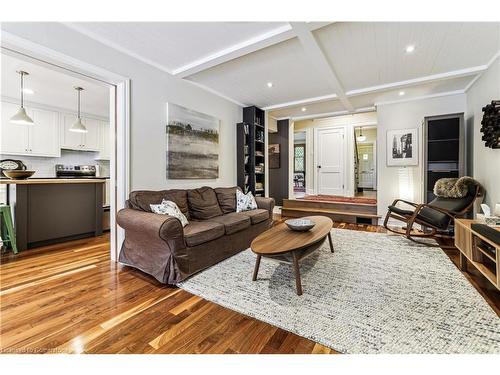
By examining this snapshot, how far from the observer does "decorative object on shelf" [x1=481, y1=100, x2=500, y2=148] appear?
2.72 meters

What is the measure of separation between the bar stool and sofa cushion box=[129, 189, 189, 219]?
1.73 metres

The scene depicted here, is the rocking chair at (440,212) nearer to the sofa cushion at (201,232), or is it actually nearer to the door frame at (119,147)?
the sofa cushion at (201,232)

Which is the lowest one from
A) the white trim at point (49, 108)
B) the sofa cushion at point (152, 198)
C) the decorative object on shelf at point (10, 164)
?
the sofa cushion at point (152, 198)

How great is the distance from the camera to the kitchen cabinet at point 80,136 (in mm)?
5055

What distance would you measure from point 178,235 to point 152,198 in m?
0.85

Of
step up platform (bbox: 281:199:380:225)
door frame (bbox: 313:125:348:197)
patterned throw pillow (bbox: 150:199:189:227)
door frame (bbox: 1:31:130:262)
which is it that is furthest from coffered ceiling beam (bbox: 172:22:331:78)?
door frame (bbox: 313:125:348:197)

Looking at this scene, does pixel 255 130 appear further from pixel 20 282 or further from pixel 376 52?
pixel 20 282

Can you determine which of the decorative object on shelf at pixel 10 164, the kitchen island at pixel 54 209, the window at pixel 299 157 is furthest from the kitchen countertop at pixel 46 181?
the window at pixel 299 157

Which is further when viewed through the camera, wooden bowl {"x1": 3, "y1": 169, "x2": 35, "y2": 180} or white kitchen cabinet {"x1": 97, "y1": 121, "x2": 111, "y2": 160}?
white kitchen cabinet {"x1": 97, "y1": 121, "x2": 111, "y2": 160}

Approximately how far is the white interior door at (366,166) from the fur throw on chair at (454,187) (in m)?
6.90

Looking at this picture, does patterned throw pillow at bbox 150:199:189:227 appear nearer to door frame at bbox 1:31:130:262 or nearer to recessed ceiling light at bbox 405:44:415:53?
door frame at bbox 1:31:130:262

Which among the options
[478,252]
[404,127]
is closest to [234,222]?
[478,252]

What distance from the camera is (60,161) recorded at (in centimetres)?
524
